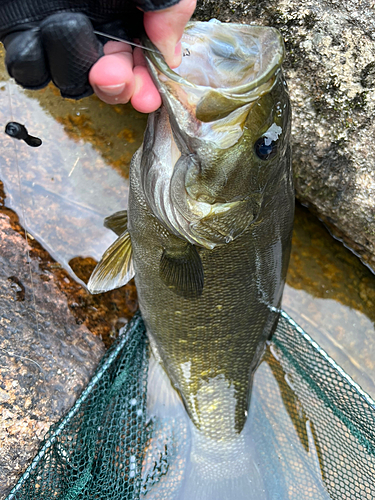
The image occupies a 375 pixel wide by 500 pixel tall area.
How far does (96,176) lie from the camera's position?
3029mm

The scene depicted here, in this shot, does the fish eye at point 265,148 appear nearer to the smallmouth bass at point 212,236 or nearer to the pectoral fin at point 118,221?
the smallmouth bass at point 212,236

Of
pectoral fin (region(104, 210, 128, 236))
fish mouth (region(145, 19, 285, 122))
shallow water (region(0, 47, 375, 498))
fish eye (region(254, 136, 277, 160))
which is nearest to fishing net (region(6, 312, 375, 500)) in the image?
shallow water (region(0, 47, 375, 498))

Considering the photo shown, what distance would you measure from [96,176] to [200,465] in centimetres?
210

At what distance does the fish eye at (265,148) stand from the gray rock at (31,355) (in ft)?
5.22

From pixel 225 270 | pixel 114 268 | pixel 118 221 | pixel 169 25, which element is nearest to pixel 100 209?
pixel 118 221

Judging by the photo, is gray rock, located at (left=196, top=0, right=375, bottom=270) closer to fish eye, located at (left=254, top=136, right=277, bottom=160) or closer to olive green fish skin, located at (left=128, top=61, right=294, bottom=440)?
olive green fish skin, located at (left=128, top=61, right=294, bottom=440)

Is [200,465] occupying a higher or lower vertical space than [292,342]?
lower

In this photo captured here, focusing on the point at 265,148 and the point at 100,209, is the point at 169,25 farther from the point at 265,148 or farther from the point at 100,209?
the point at 100,209

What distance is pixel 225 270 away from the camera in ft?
6.84

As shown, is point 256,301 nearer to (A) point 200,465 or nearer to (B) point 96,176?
(A) point 200,465

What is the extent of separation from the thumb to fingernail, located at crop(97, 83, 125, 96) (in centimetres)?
17

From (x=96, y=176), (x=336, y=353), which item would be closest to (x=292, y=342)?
(x=336, y=353)

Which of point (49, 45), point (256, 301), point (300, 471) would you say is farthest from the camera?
point (300, 471)

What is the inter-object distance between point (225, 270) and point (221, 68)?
3.25 ft
